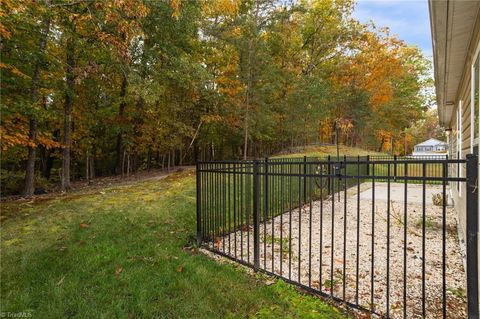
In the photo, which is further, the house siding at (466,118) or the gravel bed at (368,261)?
the house siding at (466,118)

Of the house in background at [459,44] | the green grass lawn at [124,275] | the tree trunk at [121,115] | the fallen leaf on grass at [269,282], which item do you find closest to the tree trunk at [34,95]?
the green grass lawn at [124,275]

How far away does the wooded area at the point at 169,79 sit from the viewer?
21.3 feet

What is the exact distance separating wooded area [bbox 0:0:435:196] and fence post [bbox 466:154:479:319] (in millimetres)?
4895

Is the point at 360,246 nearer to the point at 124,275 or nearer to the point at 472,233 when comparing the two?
the point at 472,233

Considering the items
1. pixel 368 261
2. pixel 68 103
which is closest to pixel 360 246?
pixel 368 261

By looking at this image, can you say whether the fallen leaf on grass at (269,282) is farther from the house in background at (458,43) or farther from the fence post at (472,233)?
the house in background at (458,43)

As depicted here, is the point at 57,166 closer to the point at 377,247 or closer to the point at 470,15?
the point at 377,247

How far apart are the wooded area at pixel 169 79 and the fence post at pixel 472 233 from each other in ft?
16.1

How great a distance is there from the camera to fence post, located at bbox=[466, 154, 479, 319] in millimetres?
1787

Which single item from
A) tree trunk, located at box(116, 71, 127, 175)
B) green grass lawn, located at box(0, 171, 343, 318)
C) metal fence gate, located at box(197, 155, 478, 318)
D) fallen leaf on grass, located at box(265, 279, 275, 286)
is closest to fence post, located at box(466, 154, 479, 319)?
metal fence gate, located at box(197, 155, 478, 318)

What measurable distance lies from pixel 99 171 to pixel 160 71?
1190 centimetres

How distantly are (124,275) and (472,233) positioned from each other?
11.0 feet

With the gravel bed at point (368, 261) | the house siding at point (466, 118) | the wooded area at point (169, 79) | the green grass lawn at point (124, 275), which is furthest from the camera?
the wooded area at point (169, 79)

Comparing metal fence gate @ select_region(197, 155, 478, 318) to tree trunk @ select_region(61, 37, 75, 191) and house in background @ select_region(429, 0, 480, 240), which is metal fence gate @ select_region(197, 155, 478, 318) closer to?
house in background @ select_region(429, 0, 480, 240)
